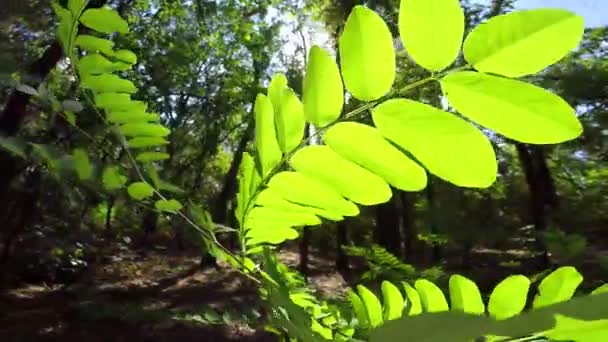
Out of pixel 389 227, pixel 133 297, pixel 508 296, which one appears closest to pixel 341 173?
pixel 508 296

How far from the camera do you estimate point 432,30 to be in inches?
12.2

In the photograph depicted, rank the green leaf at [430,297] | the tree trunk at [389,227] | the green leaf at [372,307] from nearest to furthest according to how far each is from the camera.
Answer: the green leaf at [430,297]
the green leaf at [372,307]
the tree trunk at [389,227]

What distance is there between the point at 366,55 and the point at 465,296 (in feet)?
0.74

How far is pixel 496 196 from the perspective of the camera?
150 inches

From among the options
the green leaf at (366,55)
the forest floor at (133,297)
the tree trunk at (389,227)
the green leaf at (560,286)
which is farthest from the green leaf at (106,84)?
the tree trunk at (389,227)

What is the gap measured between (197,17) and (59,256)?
458 centimetres

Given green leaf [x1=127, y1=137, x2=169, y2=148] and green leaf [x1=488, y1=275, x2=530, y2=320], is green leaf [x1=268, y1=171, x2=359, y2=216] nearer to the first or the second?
green leaf [x1=488, y1=275, x2=530, y2=320]

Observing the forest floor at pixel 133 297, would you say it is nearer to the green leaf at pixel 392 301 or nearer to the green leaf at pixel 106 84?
the green leaf at pixel 392 301

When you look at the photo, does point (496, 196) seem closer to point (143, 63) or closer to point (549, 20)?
point (549, 20)

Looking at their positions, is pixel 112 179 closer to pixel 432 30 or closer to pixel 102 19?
pixel 102 19

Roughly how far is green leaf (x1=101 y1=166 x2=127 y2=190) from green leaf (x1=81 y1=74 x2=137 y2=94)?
10cm

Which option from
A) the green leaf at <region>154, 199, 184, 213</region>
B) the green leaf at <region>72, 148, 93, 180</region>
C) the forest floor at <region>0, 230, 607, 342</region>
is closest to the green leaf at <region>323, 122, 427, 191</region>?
the green leaf at <region>154, 199, 184, 213</region>

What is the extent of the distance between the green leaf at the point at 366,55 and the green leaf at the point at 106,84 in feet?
0.97

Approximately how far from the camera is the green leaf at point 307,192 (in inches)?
17.0
